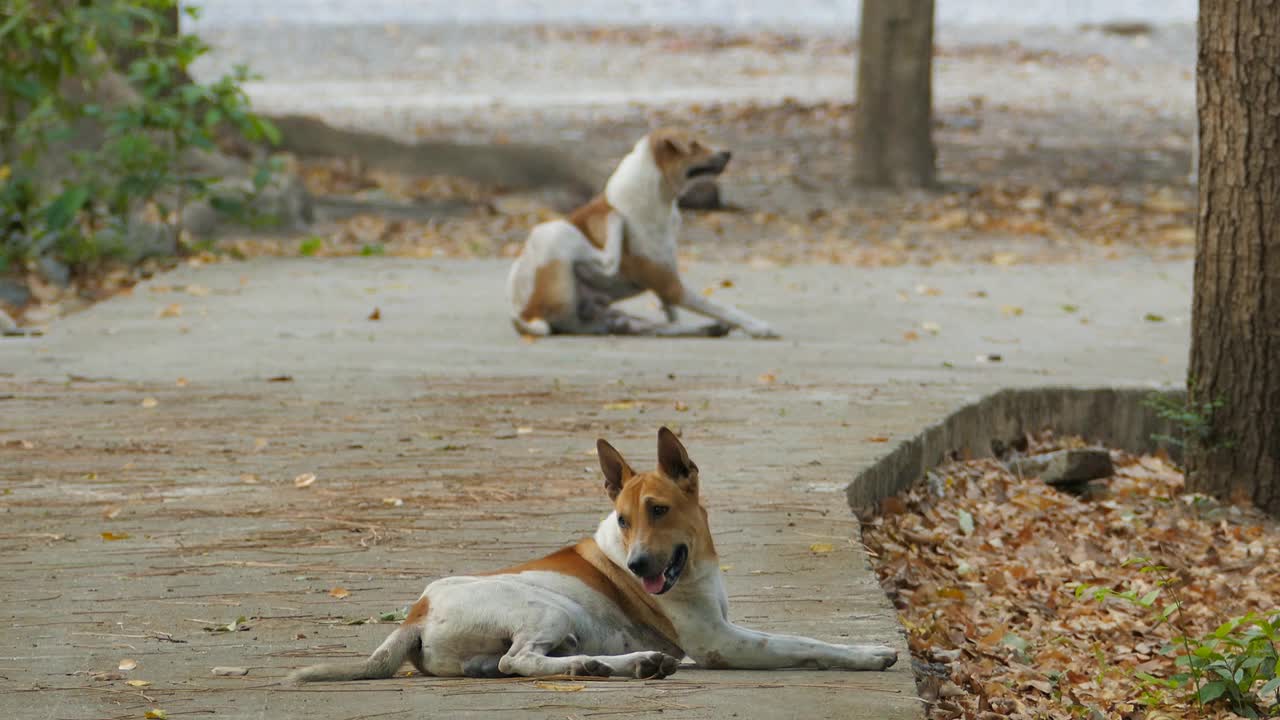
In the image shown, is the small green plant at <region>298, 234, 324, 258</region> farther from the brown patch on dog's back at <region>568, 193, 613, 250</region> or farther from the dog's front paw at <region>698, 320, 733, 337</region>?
the dog's front paw at <region>698, 320, 733, 337</region>

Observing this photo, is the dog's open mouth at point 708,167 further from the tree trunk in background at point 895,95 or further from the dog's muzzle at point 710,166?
the tree trunk in background at point 895,95

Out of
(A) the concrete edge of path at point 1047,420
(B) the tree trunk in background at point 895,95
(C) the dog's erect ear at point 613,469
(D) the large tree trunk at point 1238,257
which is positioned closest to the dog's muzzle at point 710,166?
(A) the concrete edge of path at point 1047,420

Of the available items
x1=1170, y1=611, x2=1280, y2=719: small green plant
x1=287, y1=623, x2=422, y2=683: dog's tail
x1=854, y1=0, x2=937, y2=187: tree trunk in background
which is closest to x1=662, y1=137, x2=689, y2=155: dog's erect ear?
x1=1170, y1=611, x2=1280, y2=719: small green plant

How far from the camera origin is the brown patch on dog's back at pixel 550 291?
10.4 m

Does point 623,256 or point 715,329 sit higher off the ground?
point 623,256

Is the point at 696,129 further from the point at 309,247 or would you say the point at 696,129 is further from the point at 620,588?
the point at 620,588

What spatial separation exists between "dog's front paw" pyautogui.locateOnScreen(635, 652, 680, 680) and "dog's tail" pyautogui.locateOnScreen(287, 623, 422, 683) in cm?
59

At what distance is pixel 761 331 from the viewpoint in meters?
10.4

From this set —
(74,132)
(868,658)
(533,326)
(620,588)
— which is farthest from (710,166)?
(74,132)

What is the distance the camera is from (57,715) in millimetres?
4301

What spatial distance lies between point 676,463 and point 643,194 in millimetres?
5851

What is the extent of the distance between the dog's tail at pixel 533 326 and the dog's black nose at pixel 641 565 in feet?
20.2

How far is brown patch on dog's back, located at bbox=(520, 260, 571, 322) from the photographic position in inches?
408

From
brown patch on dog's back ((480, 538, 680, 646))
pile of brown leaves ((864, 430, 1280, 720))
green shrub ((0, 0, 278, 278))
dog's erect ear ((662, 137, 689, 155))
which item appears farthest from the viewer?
green shrub ((0, 0, 278, 278))
